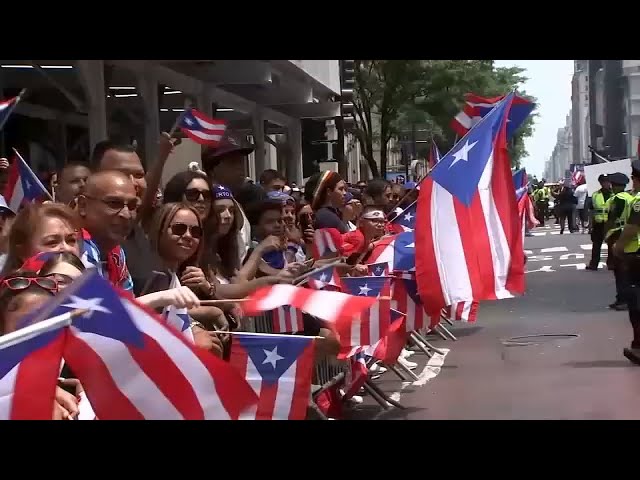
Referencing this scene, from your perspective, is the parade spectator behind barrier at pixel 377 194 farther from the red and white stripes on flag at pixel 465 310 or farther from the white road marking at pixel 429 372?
the red and white stripes on flag at pixel 465 310

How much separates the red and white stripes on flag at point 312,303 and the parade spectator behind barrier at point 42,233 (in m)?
0.73

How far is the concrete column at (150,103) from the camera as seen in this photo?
614 inches

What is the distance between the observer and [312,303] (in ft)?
15.0

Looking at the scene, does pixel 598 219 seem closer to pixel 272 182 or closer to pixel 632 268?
Answer: pixel 632 268

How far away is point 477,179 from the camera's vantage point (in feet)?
22.2

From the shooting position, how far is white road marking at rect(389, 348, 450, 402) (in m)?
9.41

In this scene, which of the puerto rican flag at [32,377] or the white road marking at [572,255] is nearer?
Result: the puerto rican flag at [32,377]

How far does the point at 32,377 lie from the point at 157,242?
2.13m

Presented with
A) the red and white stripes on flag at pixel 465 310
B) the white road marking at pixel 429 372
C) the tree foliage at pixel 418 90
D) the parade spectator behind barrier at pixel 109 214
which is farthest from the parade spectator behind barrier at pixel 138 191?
the tree foliage at pixel 418 90

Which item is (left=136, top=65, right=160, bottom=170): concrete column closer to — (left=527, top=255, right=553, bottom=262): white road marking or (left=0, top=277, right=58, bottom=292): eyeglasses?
(left=527, top=255, right=553, bottom=262): white road marking

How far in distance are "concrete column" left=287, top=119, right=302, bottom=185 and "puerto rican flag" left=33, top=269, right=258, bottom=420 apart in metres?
25.2
